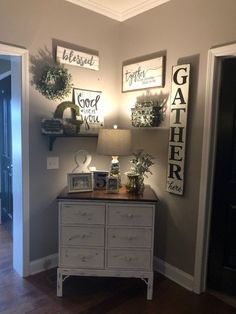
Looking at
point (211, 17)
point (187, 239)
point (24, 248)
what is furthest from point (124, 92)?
point (24, 248)

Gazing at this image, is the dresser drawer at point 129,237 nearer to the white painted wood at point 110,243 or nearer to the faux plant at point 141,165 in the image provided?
the white painted wood at point 110,243

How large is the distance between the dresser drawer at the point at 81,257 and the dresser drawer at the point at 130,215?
28cm

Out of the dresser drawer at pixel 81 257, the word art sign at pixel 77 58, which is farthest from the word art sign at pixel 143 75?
the dresser drawer at pixel 81 257

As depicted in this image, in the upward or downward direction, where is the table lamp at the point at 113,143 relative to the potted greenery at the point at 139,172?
upward

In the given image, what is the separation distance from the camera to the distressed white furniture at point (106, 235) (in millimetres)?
2127

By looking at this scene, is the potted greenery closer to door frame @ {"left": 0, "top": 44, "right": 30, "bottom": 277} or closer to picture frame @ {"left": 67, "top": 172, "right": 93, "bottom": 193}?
picture frame @ {"left": 67, "top": 172, "right": 93, "bottom": 193}

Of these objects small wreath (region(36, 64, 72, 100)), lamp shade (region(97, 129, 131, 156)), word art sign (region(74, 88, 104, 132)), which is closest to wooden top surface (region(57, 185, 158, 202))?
lamp shade (region(97, 129, 131, 156))

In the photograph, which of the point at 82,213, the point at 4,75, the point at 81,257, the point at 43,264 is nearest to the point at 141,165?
the point at 82,213

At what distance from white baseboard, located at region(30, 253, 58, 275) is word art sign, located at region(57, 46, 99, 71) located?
6.13 ft

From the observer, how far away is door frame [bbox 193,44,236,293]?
2.06 meters

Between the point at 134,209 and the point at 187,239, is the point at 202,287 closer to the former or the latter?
the point at 187,239

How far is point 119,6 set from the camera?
263 cm

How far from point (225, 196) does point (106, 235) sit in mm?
1013

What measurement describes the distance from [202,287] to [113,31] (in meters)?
2.61
